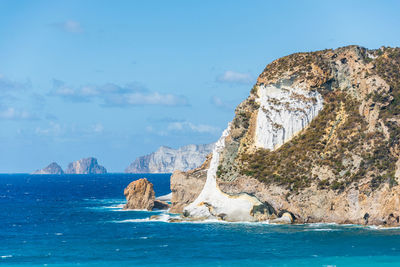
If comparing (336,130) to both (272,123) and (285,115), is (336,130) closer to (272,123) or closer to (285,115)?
(285,115)

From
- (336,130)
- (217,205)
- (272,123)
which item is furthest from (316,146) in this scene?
(217,205)

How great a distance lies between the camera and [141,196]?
367 feet

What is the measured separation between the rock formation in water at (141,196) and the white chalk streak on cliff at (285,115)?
2561 cm

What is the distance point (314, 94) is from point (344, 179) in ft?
58.1

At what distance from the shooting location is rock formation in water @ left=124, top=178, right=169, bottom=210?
363 ft

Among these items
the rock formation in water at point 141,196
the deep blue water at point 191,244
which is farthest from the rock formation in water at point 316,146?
the rock formation in water at point 141,196

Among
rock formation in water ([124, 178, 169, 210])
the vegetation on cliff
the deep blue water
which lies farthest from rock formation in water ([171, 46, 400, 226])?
rock formation in water ([124, 178, 169, 210])

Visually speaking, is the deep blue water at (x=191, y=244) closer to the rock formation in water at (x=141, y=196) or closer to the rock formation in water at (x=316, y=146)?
the rock formation in water at (x=316, y=146)

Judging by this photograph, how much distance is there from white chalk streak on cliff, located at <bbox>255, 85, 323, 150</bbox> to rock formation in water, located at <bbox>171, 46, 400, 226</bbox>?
16 cm

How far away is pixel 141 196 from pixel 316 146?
123ft

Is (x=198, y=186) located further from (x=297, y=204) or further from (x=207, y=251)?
(x=207, y=251)

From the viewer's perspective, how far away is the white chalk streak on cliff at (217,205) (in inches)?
3465

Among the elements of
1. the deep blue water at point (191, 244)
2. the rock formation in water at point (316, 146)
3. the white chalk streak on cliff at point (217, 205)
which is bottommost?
the deep blue water at point (191, 244)

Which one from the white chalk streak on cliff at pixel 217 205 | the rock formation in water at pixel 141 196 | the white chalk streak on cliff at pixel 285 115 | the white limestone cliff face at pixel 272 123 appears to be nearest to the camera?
the white chalk streak on cliff at pixel 217 205
